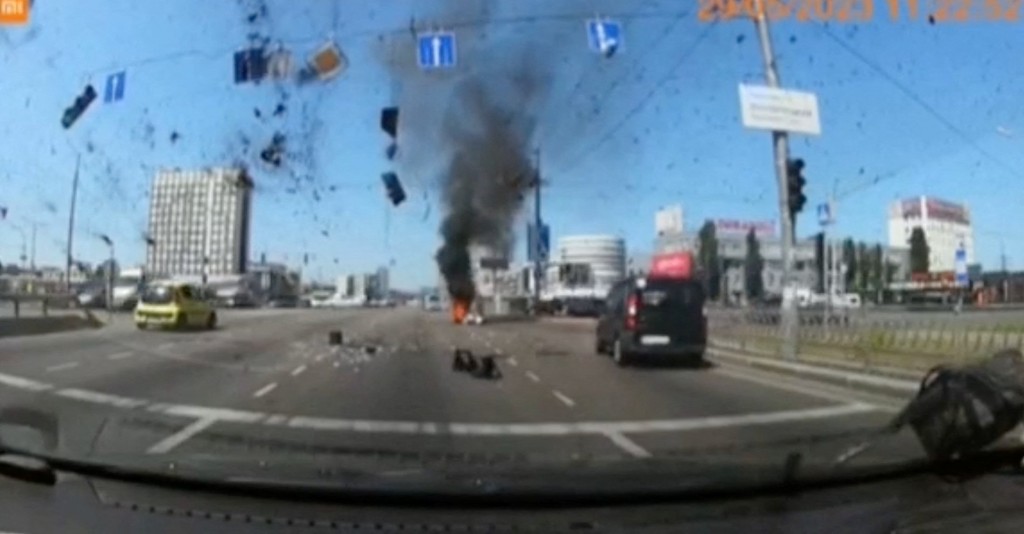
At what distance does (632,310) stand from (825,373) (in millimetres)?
827

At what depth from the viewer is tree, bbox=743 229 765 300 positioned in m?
3.17

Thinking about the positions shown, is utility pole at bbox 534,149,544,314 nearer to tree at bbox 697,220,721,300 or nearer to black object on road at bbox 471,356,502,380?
black object on road at bbox 471,356,502,380

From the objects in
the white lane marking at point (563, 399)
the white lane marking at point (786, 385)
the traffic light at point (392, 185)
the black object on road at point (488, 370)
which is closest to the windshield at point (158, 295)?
the traffic light at point (392, 185)

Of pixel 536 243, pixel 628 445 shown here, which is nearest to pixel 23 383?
pixel 536 243

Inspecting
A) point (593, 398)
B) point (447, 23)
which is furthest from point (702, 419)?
point (447, 23)

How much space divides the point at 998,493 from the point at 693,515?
1.32 meters

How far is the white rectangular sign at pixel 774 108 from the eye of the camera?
2920 millimetres

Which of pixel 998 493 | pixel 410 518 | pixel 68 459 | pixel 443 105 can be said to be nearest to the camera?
pixel 410 518

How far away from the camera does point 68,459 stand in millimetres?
3070

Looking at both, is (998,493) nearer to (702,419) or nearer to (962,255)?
(962,255)

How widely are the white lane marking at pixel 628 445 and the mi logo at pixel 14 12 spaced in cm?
247

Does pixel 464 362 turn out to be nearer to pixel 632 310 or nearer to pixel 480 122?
pixel 632 310

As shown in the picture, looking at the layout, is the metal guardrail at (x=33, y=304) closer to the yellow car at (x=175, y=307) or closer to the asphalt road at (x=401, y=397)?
the asphalt road at (x=401, y=397)

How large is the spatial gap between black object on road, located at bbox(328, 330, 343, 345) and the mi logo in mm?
1536
